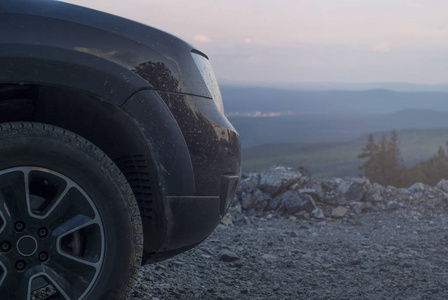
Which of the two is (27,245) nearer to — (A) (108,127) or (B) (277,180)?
(A) (108,127)

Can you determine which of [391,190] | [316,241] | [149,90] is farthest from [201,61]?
[391,190]

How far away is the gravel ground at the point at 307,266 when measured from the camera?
13.9ft

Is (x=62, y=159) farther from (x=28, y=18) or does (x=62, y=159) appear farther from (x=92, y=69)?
(x=28, y=18)

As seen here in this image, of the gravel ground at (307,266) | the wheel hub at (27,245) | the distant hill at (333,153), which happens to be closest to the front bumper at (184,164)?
the wheel hub at (27,245)

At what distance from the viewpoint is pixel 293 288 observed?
438 centimetres

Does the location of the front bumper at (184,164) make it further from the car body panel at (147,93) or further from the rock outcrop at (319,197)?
the rock outcrop at (319,197)

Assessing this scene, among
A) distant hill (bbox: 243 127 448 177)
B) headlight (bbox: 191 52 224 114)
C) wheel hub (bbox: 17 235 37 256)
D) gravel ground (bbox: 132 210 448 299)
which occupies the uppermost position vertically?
headlight (bbox: 191 52 224 114)

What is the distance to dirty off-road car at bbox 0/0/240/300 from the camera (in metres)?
2.53

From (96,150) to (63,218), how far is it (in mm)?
357

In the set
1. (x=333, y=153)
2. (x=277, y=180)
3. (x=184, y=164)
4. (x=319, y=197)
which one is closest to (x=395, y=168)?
(x=319, y=197)

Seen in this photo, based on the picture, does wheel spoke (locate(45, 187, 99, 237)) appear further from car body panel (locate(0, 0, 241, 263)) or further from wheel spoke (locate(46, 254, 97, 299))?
car body panel (locate(0, 0, 241, 263))

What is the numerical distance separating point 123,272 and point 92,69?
0.99 metres

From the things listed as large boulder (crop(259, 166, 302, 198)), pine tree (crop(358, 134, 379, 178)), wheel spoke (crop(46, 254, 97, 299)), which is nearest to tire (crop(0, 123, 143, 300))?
wheel spoke (crop(46, 254, 97, 299))

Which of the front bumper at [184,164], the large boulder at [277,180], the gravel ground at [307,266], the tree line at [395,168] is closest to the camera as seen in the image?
the front bumper at [184,164]
